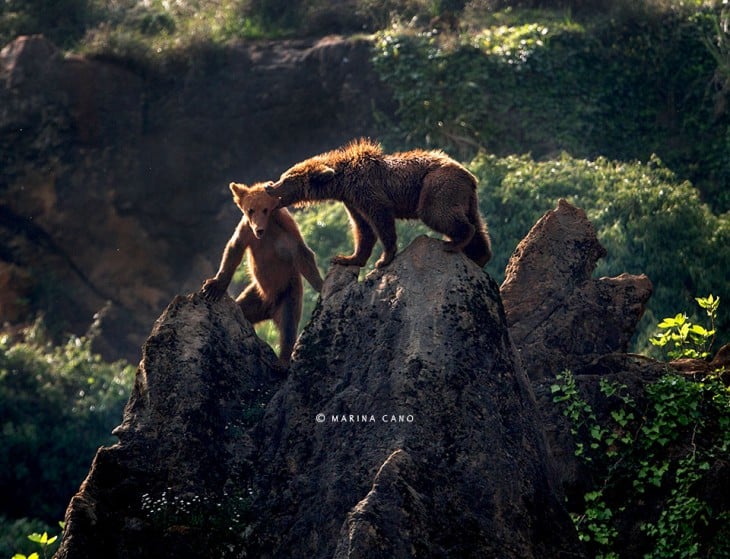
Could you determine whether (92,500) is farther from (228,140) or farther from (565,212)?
(228,140)

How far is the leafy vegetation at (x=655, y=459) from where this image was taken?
Answer: 7.62m

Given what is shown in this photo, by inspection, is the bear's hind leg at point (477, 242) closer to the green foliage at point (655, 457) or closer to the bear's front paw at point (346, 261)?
the bear's front paw at point (346, 261)

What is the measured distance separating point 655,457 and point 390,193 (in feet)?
10.5

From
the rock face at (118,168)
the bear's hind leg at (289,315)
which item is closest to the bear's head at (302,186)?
the bear's hind leg at (289,315)

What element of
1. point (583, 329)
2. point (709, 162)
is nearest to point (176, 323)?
point (583, 329)

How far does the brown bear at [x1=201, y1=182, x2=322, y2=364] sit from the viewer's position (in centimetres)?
1023

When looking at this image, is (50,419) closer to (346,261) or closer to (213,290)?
(213,290)

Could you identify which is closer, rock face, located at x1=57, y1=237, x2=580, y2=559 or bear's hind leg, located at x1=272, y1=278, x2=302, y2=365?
rock face, located at x1=57, y1=237, x2=580, y2=559

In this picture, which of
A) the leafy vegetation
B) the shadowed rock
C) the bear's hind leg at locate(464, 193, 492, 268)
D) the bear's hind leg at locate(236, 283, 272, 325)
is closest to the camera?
the shadowed rock

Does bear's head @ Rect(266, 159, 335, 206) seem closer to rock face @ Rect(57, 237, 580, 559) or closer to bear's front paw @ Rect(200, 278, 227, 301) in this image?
bear's front paw @ Rect(200, 278, 227, 301)

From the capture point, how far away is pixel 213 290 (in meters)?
8.93

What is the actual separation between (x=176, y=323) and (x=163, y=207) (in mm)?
13382

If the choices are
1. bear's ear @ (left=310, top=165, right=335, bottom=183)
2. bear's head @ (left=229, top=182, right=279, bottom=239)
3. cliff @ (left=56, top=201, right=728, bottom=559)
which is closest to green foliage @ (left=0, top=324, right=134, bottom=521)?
bear's head @ (left=229, top=182, right=279, bottom=239)

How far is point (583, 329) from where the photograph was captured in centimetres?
932
